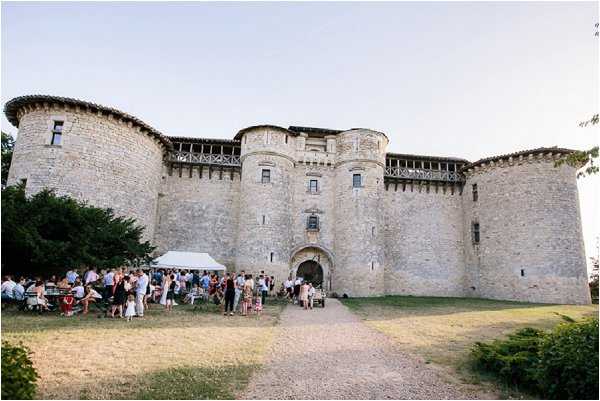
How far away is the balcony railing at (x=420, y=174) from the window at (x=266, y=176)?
28.2 ft

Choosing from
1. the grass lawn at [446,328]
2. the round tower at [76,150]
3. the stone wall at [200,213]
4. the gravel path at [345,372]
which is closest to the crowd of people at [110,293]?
the gravel path at [345,372]

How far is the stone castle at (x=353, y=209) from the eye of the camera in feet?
74.4

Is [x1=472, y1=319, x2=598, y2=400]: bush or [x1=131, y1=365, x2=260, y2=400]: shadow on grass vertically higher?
[x1=472, y1=319, x2=598, y2=400]: bush

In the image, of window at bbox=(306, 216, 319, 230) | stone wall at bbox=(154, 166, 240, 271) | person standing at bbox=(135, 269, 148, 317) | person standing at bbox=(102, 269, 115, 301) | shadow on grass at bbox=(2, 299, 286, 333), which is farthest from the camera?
window at bbox=(306, 216, 319, 230)

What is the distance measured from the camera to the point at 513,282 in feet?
78.1

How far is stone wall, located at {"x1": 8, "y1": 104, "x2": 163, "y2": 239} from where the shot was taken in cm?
1884

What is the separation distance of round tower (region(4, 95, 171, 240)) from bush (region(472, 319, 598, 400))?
18911 mm

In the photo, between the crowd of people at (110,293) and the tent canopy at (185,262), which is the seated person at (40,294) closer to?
the crowd of people at (110,293)

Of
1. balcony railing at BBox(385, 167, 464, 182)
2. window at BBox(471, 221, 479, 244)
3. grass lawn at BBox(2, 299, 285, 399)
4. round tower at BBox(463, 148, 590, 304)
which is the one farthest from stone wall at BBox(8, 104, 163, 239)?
round tower at BBox(463, 148, 590, 304)

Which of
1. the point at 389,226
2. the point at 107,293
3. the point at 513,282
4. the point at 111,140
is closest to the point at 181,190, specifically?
the point at 111,140

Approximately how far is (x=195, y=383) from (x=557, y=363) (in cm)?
537

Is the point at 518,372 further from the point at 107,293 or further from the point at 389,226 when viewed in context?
the point at 389,226

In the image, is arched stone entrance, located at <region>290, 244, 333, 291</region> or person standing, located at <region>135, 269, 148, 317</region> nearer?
person standing, located at <region>135, 269, 148, 317</region>

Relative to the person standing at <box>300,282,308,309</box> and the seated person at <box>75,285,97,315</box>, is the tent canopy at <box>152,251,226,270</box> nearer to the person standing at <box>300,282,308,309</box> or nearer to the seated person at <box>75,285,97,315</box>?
the person standing at <box>300,282,308,309</box>
